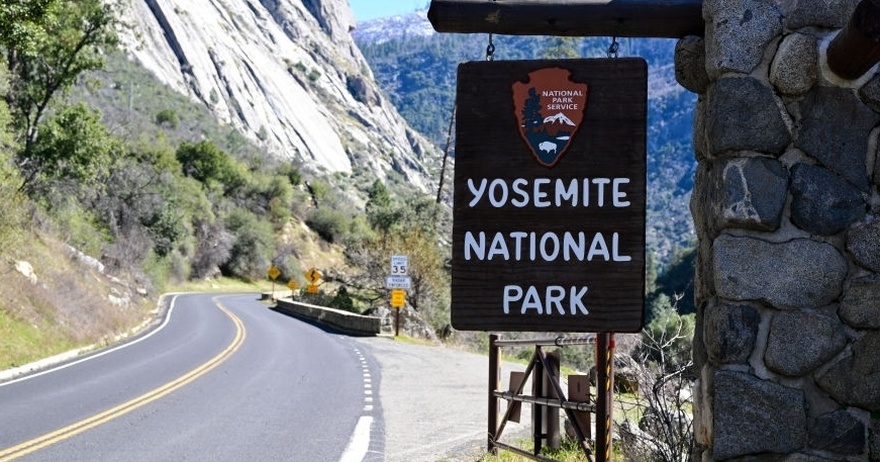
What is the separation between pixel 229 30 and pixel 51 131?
11200 centimetres

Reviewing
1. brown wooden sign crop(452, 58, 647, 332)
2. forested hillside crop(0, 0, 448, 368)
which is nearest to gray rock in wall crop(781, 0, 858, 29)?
brown wooden sign crop(452, 58, 647, 332)

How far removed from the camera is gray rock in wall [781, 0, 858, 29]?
3.80 m

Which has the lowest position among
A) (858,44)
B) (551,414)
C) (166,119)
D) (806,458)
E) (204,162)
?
(551,414)

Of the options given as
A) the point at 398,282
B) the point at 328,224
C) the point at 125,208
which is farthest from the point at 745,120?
the point at 328,224

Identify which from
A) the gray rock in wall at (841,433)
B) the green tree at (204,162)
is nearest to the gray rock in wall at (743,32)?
the gray rock in wall at (841,433)

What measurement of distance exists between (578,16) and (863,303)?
1.89 metres

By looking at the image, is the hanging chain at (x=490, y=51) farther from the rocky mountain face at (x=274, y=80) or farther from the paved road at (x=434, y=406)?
the rocky mountain face at (x=274, y=80)

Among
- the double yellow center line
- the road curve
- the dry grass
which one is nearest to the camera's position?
the double yellow center line

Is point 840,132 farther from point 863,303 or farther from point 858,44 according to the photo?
point 863,303

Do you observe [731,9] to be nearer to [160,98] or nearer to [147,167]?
[147,167]

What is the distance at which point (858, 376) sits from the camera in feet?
12.0

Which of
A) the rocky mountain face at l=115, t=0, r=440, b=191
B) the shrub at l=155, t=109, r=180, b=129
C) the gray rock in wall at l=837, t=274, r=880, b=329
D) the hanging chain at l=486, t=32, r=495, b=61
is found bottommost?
the gray rock in wall at l=837, t=274, r=880, b=329

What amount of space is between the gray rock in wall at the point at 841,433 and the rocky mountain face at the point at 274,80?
8959cm

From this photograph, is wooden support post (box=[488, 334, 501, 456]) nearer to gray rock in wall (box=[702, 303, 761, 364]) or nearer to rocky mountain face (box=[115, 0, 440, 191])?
gray rock in wall (box=[702, 303, 761, 364])
